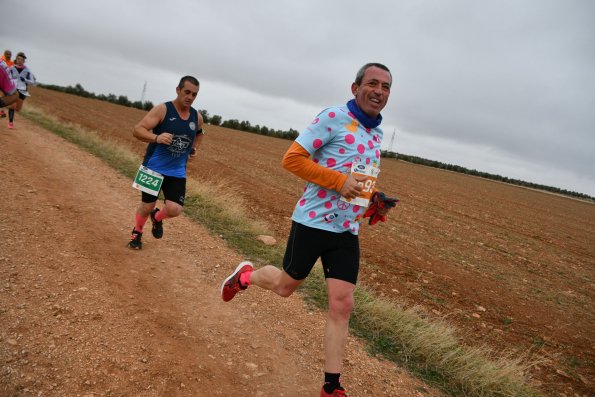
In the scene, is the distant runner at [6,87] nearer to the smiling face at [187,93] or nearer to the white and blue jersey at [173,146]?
the white and blue jersey at [173,146]

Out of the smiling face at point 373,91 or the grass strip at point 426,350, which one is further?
the grass strip at point 426,350

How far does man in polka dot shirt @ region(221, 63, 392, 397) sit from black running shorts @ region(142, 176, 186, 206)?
257 centimetres

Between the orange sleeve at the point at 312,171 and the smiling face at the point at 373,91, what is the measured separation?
1.80 ft

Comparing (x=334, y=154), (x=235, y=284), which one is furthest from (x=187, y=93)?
(x=334, y=154)

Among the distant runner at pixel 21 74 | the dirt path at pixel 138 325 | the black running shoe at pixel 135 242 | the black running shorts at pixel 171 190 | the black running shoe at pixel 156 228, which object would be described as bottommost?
the dirt path at pixel 138 325

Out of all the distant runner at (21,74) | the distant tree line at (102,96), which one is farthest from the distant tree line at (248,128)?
the distant runner at (21,74)

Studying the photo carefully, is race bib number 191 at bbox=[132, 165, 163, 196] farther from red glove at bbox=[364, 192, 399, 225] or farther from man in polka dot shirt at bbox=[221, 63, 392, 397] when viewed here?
red glove at bbox=[364, 192, 399, 225]

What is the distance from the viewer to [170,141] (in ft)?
14.1

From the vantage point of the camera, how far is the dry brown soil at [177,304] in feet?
9.32

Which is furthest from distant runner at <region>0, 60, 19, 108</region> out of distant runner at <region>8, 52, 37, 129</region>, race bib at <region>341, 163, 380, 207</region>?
distant runner at <region>8, 52, 37, 129</region>

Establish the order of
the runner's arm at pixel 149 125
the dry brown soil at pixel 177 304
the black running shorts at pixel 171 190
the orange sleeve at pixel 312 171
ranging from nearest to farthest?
the orange sleeve at pixel 312 171
the dry brown soil at pixel 177 304
the runner's arm at pixel 149 125
the black running shorts at pixel 171 190

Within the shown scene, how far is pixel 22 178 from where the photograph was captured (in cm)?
697

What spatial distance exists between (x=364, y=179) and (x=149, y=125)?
288 centimetres

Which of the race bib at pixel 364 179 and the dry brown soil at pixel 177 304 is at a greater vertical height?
the race bib at pixel 364 179
